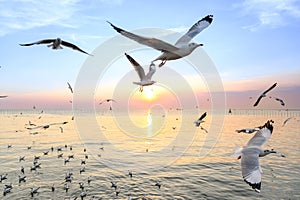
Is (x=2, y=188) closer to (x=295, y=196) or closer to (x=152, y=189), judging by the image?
(x=152, y=189)

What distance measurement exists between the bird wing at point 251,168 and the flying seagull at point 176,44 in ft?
10.5

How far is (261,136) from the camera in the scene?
9.80 m

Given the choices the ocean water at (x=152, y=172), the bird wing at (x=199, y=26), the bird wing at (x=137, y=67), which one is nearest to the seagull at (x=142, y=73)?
the bird wing at (x=137, y=67)

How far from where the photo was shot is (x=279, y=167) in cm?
2461

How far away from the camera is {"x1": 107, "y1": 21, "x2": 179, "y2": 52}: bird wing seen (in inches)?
233

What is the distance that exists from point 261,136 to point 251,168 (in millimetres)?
2804

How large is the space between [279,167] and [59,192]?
1781cm

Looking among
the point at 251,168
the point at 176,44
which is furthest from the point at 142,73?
the point at 251,168

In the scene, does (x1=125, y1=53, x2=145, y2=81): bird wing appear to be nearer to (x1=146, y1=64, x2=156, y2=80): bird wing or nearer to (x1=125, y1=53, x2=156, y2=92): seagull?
(x1=125, y1=53, x2=156, y2=92): seagull

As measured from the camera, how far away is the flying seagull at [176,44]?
20.1ft

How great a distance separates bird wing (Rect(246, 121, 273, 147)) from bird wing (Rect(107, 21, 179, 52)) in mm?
4394

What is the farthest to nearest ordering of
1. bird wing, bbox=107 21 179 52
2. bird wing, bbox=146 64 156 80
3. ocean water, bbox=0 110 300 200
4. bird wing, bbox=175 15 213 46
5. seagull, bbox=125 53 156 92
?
ocean water, bbox=0 110 300 200 → bird wing, bbox=146 64 156 80 → seagull, bbox=125 53 156 92 → bird wing, bbox=175 15 213 46 → bird wing, bbox=107 21 179 52

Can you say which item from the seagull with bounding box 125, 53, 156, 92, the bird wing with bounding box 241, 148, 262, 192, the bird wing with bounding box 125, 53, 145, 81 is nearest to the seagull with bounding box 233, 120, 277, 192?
the bird wing with bounding box 241, 148, 262, 192

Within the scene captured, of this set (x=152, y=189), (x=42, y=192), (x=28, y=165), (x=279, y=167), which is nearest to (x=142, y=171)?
(x=152, y=189)
